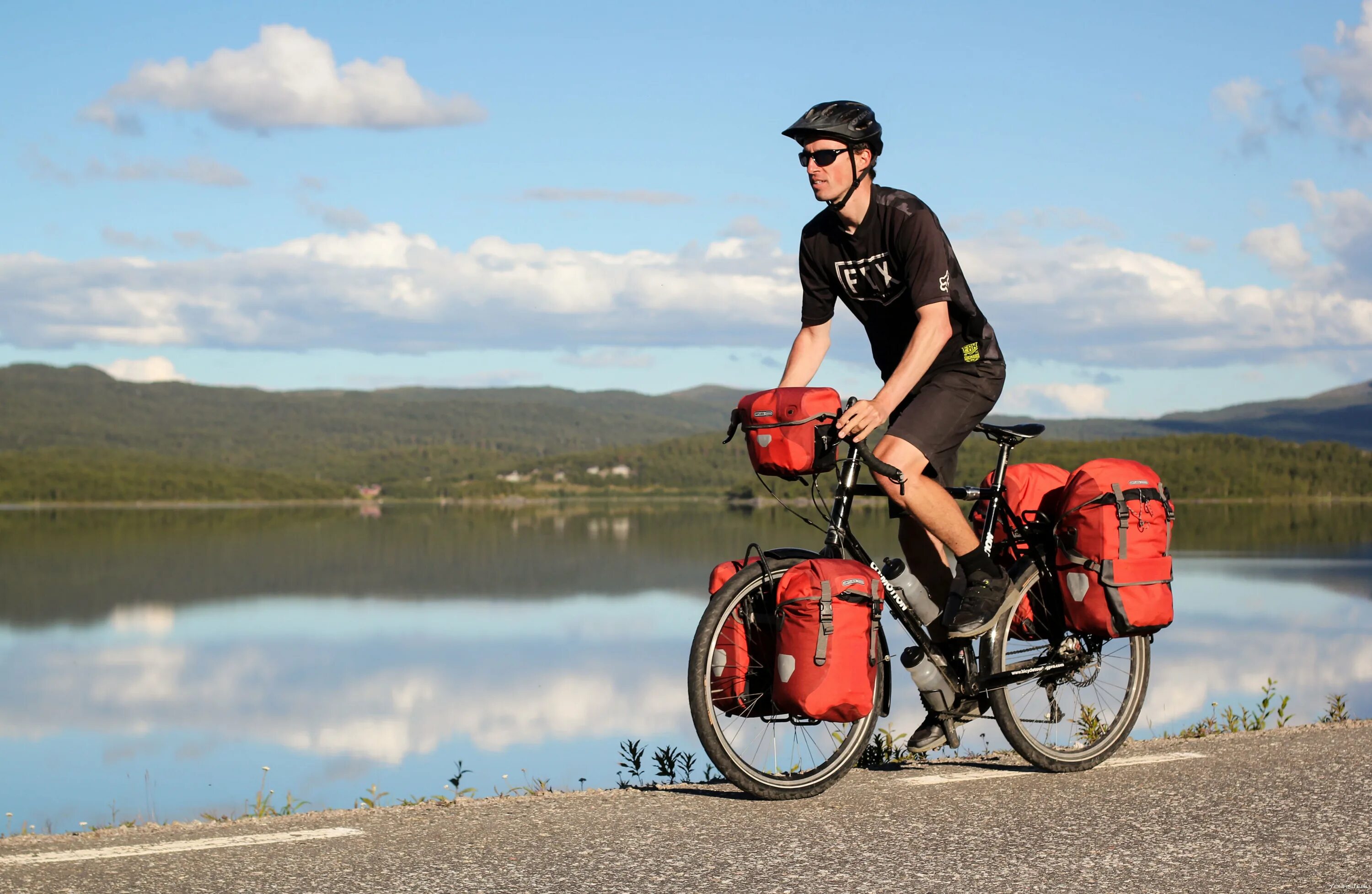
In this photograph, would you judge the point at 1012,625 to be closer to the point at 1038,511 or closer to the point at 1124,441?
the point at 1038,511

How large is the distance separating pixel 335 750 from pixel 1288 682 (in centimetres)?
1261

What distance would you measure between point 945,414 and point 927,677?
37.1 inches

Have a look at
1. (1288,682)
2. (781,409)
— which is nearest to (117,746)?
(1288,682)

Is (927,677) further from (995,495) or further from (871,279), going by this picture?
(871,279)

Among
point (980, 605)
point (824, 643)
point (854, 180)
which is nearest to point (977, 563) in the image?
point (980, 605)

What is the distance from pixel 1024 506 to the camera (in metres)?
5.38

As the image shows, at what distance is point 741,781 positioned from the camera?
4.47m

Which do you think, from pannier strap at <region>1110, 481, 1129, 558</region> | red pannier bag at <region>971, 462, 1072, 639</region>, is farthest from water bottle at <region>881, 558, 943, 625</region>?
pannier strap at <region>1110, 481, 1129, 558</region>

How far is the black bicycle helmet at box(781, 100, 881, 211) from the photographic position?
4.77 metres

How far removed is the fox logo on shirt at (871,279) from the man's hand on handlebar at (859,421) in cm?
59

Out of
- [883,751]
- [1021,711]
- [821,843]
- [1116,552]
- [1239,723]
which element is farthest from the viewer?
[1239,723]

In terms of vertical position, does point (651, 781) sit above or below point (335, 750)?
above

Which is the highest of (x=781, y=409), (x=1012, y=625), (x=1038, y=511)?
(x=781, y=409)

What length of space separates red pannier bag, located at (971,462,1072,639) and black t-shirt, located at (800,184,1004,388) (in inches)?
24.8
